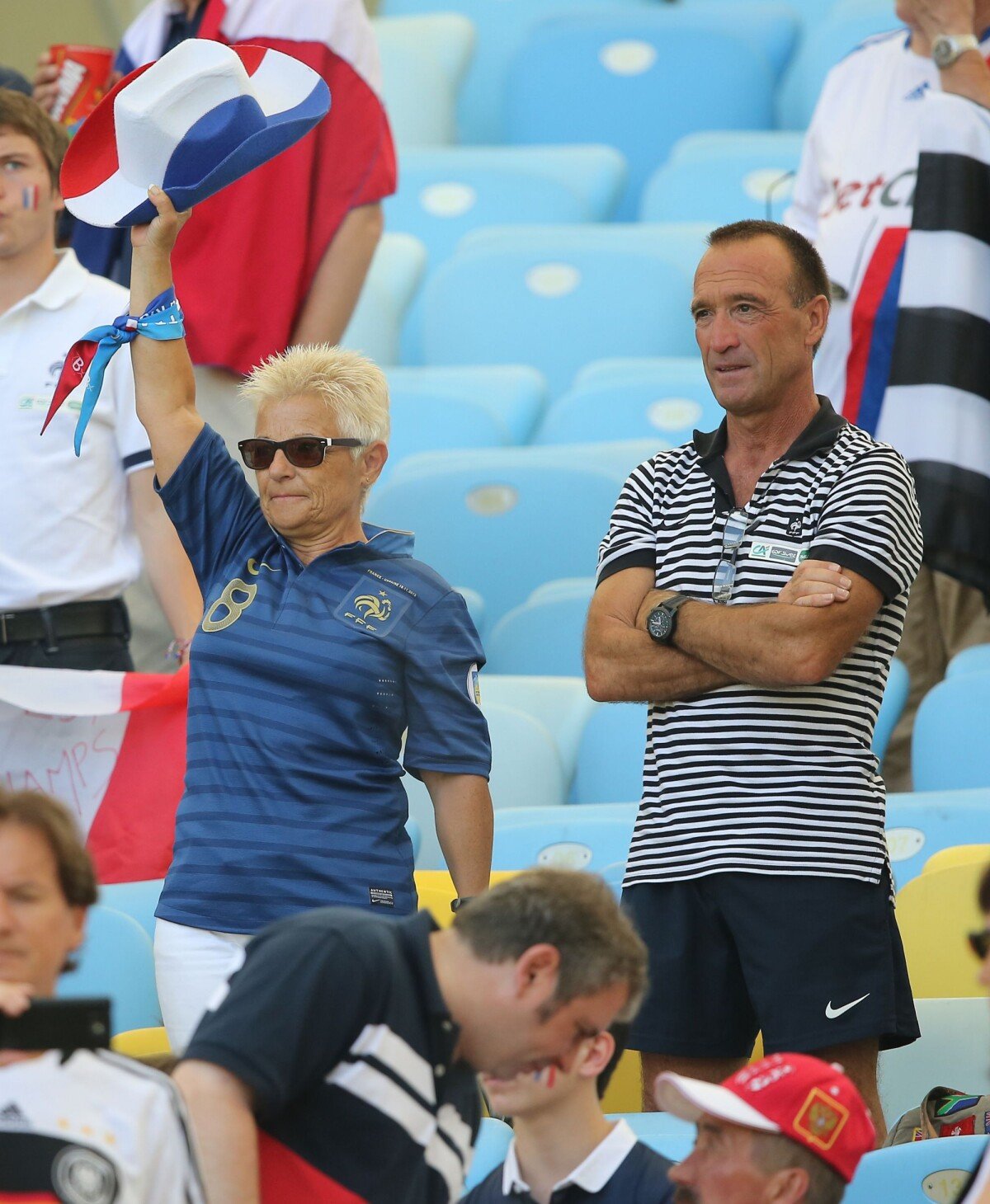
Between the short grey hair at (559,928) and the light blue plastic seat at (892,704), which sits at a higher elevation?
the short grey hair at (559,928)

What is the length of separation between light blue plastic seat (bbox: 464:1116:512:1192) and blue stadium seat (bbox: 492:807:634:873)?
2.80ft

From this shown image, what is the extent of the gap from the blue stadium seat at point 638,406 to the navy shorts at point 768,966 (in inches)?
104

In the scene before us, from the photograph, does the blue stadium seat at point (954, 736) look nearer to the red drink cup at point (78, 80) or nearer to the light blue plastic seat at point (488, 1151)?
the light blue plastic seat at point (488, 1151)

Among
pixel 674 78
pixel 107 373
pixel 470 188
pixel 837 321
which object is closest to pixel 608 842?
pixel 107 373

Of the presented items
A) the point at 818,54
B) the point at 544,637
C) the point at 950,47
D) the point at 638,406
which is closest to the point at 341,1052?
the point at 544,637

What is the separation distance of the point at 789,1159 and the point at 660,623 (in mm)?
949

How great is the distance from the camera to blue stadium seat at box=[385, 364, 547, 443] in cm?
566

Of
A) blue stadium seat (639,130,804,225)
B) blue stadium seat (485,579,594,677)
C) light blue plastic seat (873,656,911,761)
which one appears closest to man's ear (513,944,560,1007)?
light blue plastic seat (873,656,911,761)

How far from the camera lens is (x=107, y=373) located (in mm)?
3629

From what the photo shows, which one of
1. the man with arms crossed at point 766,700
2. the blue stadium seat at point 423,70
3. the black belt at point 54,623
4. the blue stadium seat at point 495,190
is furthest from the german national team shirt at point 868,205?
the blue stadium seat at point 423,70

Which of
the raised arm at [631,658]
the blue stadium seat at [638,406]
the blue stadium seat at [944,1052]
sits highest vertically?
the blue stadium seat at [638,406]

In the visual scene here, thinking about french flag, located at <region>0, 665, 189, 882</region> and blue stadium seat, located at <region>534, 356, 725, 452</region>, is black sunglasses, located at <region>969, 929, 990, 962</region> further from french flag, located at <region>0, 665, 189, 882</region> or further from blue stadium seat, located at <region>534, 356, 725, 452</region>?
blue stadium seat, located at <region>534, 356, 725, 452</region>

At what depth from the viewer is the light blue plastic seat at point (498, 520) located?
4855mm

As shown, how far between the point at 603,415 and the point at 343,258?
132cm
